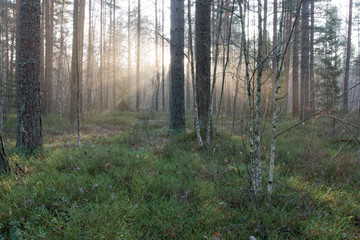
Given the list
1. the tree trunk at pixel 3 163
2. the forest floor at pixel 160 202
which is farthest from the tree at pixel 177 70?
the tree trunk at pixel 3 163

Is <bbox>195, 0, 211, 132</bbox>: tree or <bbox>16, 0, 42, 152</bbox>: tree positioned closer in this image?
<bbox>16, 0, 42, 152</bbox>: tree

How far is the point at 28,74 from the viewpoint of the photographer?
465 centimetres

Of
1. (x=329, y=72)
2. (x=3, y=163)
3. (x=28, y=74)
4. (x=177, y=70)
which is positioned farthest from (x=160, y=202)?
(x=329, y=72)

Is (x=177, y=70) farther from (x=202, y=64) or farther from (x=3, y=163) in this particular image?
(x=3, y=163)

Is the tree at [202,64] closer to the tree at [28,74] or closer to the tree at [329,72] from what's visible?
the tree at [329,72]

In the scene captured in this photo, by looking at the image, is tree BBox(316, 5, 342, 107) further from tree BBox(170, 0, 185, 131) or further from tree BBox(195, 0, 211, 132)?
tree BBox(170, 0, 185, 131)

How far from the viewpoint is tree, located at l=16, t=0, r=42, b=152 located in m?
4.62

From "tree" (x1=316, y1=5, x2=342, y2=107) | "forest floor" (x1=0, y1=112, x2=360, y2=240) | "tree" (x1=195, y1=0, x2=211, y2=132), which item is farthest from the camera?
"tree" (x1=316, y1=5, x2=342, y2=107)

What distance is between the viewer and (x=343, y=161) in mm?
4520

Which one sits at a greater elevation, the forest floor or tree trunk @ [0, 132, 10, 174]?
tree trunk @ [0, 132, 10, 174]

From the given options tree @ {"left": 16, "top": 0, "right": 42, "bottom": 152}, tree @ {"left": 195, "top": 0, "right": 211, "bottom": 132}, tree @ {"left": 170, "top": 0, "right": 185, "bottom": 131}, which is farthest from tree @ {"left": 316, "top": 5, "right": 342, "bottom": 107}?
tree @ {"left": 16, "top": 0, "right": 42, "bottom": 152}

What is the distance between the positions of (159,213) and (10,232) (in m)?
1.56

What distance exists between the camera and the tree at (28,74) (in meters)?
4.62

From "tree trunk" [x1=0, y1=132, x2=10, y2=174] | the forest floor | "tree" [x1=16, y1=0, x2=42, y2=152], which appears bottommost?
the forest floor
